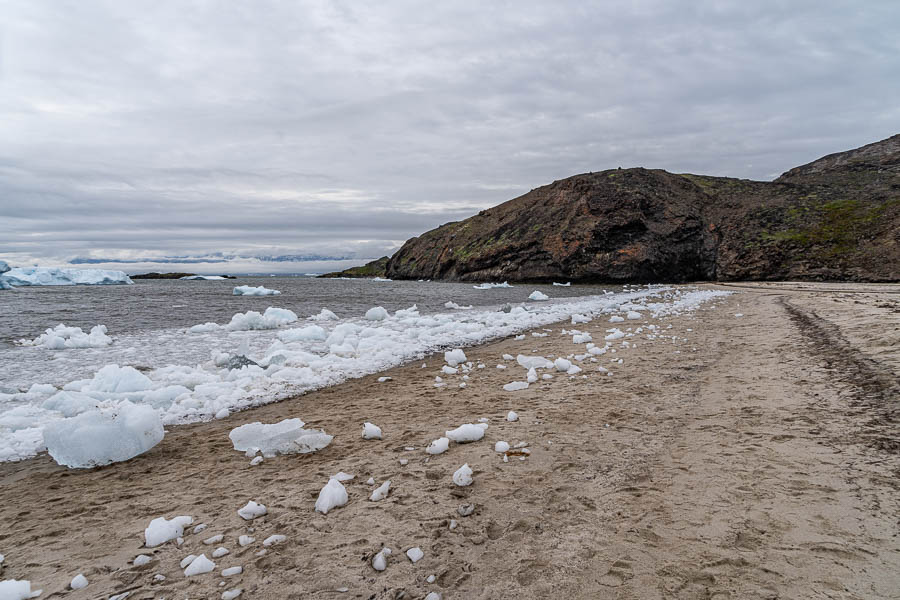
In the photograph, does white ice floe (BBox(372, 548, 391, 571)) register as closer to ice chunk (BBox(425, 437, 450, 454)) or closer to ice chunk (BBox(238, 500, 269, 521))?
ice chunk (BBox(238, 500, 269, 521))

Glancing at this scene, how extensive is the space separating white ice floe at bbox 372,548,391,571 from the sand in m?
0.04

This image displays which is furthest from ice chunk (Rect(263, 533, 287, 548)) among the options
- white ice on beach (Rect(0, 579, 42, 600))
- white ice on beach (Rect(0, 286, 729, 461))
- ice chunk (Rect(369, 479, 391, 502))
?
white ice on beach (Rect(0, 286, 729, 461))

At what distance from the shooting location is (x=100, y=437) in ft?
12.6

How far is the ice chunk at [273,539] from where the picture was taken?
2.43m

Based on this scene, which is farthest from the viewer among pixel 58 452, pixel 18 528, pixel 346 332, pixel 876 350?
pixel 346 332

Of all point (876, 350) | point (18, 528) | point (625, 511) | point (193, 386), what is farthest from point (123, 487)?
point (876, 350)

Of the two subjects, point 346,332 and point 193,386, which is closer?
point 193,386

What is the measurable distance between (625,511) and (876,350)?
514 cm

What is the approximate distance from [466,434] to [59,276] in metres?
76.3

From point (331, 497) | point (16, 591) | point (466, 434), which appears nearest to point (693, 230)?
point (466, 434)

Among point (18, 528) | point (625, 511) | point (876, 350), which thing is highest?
point (876, 350)

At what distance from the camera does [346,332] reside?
394 inches

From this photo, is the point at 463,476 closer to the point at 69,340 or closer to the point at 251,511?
the point at 251,511

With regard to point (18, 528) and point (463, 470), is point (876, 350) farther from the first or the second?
point (18, 528)
